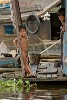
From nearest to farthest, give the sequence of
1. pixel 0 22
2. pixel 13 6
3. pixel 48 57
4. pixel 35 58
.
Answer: pixel 13 6
pixel 35 58
pixel 48 57
pixel 0 22

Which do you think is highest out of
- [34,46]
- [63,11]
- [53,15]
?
[63,11]

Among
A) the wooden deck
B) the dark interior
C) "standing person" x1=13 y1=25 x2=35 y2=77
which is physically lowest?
the dark interior

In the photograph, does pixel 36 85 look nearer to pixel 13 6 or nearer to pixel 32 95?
pixel 32 95

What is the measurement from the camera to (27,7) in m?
33.9

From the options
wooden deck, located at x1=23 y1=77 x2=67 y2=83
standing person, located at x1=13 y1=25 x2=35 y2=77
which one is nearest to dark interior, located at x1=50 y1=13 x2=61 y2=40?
standing person, located at x1=13 y1=25 x2=35 y2=77

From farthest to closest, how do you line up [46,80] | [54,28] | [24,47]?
1. [54,28]
2. [24,47]
3. [46,80]

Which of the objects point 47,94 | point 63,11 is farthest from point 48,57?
point 47,94

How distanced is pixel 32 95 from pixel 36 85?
1793 mm

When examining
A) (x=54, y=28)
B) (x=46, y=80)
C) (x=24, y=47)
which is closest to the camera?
(x=46, y=80)

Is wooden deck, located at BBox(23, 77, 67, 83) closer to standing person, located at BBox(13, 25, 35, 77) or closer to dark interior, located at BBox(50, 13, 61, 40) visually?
standing person, located at BBox(13, 25, 35, 77)

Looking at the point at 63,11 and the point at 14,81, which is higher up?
the point at 63,11

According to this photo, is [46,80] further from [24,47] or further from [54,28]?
[54,28]

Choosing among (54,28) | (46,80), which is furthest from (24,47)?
(54,28)

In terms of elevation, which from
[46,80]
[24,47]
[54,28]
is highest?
[24,47]
